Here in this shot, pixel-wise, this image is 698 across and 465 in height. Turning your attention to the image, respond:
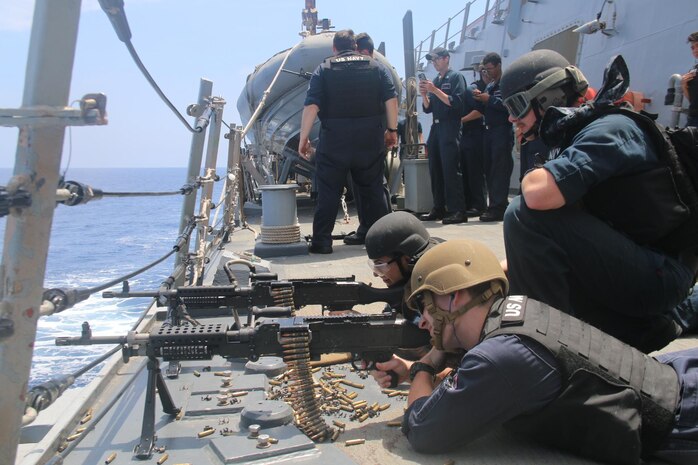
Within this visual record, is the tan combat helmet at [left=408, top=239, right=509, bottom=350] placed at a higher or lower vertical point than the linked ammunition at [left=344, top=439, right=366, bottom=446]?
higher

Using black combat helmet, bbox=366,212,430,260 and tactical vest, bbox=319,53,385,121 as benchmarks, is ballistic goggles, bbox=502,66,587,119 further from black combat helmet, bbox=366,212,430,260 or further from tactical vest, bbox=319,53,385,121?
tactical vest, bbox=319,53,385,121

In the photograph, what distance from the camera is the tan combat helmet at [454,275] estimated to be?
212 cm

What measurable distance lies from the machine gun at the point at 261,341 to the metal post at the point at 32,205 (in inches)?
19.2

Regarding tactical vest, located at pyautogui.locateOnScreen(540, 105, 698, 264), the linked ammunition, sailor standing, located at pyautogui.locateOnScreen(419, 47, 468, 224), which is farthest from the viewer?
sailor standing, located at pyautogui.locateOnScreen(419, 47, 468, 224)

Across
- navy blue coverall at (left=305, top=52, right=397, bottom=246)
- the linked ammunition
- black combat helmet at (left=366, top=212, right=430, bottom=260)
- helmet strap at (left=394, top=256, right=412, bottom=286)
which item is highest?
navy blue coverall at (left=305, top=52, right=397, bottom=246)

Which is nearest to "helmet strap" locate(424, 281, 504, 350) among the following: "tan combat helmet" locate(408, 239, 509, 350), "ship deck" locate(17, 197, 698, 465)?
"tan combat helmet" locate(408, 239, 509, 350)

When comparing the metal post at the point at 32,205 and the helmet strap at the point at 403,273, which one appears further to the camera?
the helmet strap at the point at 403,273

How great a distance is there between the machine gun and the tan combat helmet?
0.92ft

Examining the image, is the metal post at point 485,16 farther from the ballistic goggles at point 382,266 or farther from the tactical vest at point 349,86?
the ballistic goggles at point 382,266

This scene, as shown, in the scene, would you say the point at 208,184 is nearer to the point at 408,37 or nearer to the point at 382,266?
the point at 382,266

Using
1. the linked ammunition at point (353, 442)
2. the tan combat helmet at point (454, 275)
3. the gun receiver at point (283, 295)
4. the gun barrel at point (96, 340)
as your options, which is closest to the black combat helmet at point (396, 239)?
the gun receiver at point (283, 295)

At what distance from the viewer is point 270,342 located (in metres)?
2.33

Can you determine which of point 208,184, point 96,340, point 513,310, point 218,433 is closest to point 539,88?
point 513,310

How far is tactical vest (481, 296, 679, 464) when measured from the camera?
1.93m
